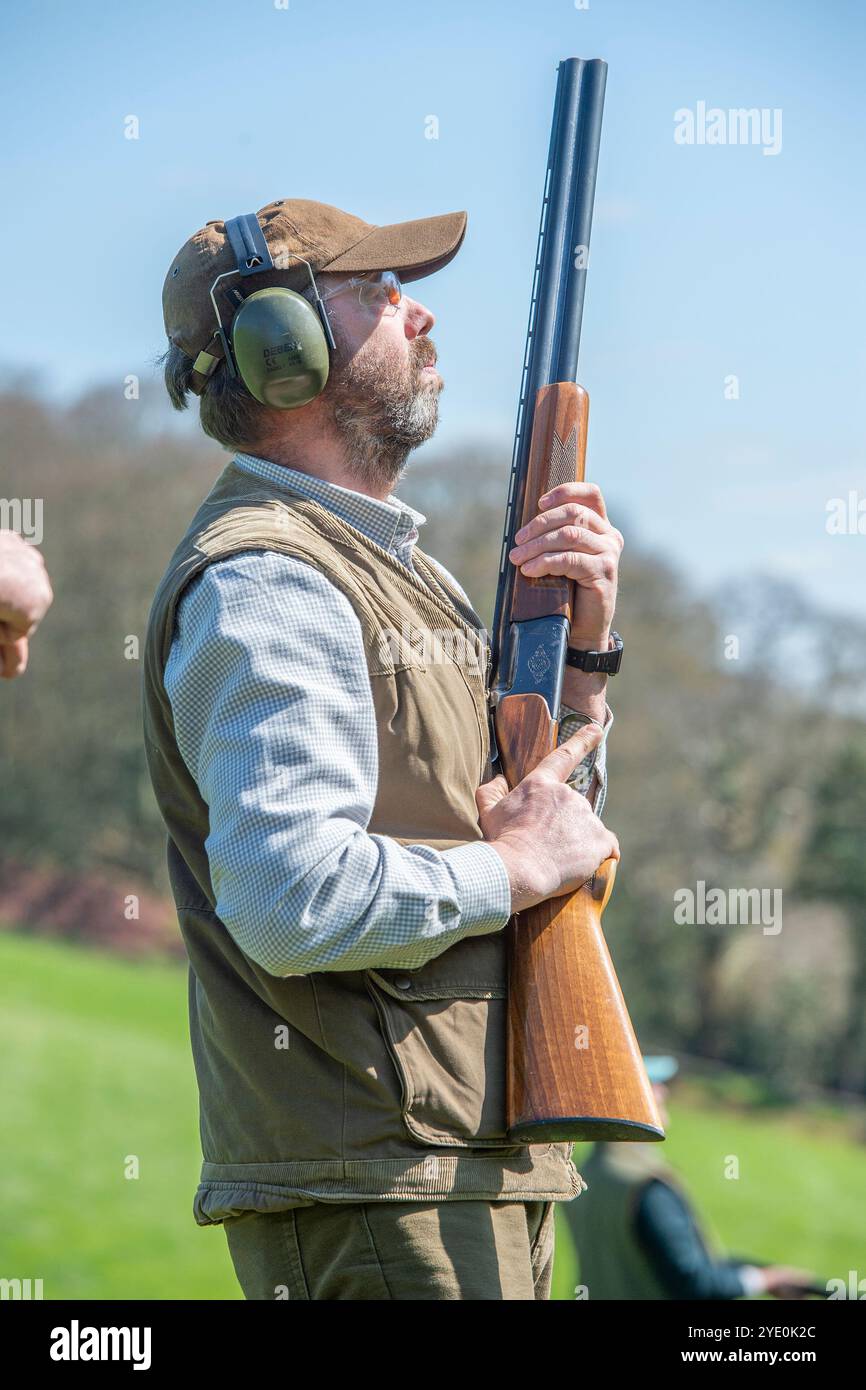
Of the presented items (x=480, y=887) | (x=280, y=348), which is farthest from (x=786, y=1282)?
(x=280, y=348)

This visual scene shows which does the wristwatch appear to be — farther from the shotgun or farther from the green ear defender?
the green ear defender

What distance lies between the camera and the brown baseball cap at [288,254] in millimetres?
2875

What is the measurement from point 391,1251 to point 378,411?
1.68 m

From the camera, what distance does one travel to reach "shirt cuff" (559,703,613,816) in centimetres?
312

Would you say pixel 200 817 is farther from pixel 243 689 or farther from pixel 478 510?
pixel 478 510

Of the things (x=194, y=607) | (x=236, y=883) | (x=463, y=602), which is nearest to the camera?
(x=236, y=883)

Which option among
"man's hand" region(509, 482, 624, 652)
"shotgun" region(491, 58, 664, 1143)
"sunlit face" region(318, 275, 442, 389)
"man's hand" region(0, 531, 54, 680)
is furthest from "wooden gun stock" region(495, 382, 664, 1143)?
"man's hand" region(0, 531, 54, 680)

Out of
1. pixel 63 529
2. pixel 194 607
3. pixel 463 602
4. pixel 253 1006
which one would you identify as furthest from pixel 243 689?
pixel 63 529

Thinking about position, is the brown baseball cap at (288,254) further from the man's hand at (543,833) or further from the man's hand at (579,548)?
the man's hand at (543,833)

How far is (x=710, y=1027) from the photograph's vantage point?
30.4 m

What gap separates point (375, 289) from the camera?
2.96 metres

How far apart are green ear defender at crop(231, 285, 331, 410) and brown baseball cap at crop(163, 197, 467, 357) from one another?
0.36ft

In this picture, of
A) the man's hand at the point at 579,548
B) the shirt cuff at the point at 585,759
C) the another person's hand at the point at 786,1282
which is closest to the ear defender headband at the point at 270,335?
the man's hand at the point at 579,548

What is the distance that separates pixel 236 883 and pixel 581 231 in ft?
6.51
